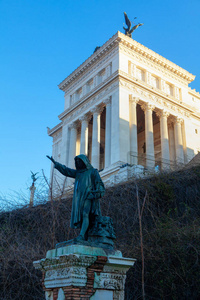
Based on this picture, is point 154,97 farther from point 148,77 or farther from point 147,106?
point 148,77

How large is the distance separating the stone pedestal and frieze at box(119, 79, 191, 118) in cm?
2758

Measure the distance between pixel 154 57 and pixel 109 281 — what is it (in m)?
34.0

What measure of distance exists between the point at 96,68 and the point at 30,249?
26.8 metres

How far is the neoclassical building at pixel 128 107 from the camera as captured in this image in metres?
32.0

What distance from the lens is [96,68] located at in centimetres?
3781

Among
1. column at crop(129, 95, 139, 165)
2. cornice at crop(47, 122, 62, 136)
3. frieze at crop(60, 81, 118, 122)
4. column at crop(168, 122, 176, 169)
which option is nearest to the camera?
column at crop(129, 95, 139, 165)

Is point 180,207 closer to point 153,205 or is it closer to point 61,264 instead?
point 153,205

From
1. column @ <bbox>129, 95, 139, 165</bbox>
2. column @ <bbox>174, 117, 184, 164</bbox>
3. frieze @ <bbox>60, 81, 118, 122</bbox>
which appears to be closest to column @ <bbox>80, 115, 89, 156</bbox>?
frieze @ <bbox>60, 81, 118, 122</bbox>

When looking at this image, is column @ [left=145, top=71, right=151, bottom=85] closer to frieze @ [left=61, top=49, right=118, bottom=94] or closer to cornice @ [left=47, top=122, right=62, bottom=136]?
frieze @ [left=61, top=49, right=118, bottom=94]

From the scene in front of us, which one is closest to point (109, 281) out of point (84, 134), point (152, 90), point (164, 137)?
point (164, 137)

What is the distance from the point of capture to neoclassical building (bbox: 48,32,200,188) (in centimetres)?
3200

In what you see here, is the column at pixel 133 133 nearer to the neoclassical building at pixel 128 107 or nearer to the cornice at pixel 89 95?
the neoclassical building at pixel 128 107

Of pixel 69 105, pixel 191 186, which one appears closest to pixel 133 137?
pixel 69 105

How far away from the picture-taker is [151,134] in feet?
111
